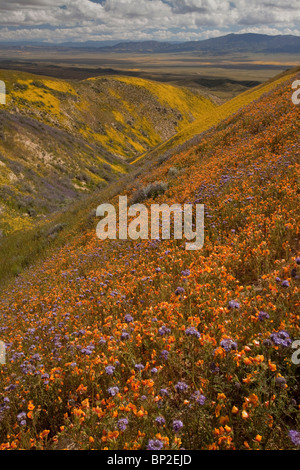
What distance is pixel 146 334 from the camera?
4.13 meters

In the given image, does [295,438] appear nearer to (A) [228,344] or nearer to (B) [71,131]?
(A) [228,344]

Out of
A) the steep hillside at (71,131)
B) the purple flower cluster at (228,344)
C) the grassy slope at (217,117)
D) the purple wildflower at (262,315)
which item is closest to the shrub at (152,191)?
the purple wildflower at (262,315)

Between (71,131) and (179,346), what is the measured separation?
62.2 metres

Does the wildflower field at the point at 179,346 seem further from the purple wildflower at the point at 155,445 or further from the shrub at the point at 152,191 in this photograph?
the shrub at the point at 152,191

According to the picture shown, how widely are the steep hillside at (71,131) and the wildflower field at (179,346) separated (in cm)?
2007

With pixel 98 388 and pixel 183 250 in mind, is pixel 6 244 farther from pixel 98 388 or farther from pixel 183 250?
pixel 98 388

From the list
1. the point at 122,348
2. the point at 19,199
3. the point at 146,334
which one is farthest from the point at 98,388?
the point at 19,199

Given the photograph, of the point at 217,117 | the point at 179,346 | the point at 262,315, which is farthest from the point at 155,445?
the point at 217,117

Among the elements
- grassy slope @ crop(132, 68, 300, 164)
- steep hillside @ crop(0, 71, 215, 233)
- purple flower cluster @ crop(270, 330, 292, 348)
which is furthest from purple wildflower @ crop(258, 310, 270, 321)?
grassy slope @ crop(132, 68, 300, 164)

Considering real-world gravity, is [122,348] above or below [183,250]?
below

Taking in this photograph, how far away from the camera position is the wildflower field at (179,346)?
2.80 meters

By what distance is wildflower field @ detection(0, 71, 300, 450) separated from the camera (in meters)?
2.80
